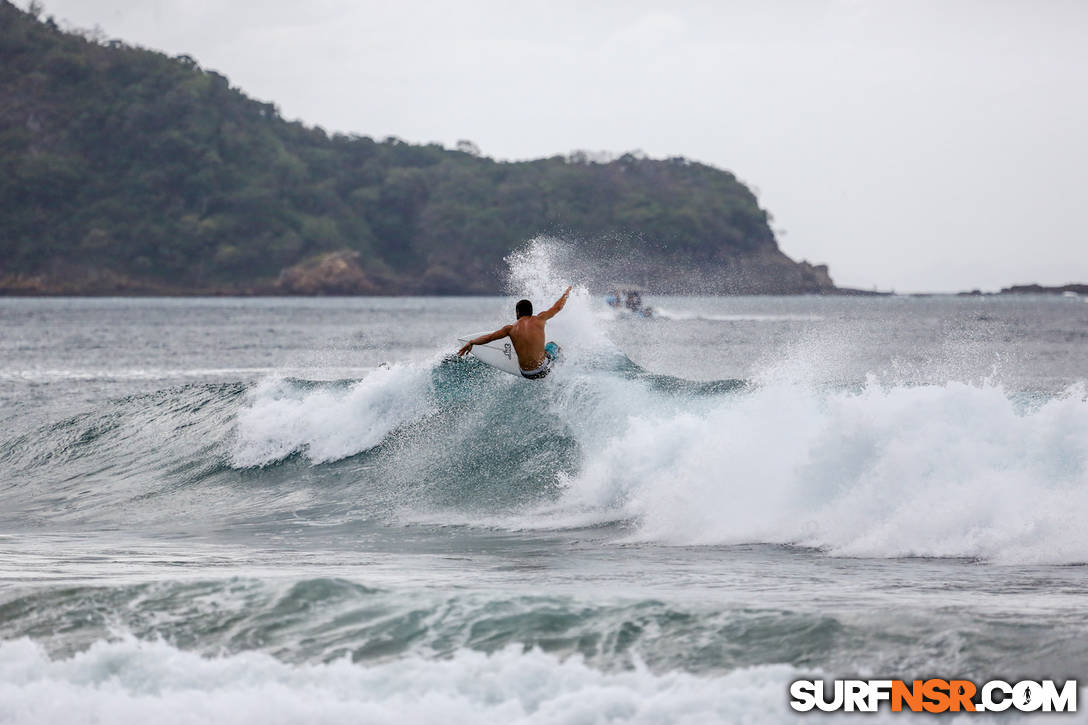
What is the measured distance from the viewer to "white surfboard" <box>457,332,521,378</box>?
56.8 ft

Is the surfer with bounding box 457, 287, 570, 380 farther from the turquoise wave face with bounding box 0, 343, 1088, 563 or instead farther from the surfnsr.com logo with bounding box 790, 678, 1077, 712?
the surfnsr.com logo with bounding box 790, 678, 1077, 712

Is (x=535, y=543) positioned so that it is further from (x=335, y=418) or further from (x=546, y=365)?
(x=335, y=418)

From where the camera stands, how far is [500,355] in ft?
57.0

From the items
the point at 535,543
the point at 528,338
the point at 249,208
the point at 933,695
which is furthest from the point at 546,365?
the point at 249,208

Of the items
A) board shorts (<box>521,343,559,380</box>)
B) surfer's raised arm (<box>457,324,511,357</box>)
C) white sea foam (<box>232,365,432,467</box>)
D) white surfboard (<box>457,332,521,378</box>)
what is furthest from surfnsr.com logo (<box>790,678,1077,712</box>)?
white sea foam (<box>232,365,432,467</box>)

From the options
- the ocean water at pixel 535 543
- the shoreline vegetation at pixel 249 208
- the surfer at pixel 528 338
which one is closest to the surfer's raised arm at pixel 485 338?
the surfer at pixel 528 338

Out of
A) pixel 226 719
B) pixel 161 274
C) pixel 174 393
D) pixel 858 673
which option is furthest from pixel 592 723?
pixel 161 274

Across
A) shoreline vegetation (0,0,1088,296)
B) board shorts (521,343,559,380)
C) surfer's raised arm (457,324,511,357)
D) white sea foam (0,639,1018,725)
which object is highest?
shoreline vegetation (0,0,1088,296)

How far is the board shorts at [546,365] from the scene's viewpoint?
54.6 feet

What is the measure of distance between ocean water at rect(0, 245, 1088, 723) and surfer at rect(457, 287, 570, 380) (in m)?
0.85

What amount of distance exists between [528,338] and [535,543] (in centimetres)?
418

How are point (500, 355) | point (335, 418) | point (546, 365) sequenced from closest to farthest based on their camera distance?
point (546, 365)
point (500, 355)
point (335, 418)

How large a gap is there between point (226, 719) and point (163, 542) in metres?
6.23

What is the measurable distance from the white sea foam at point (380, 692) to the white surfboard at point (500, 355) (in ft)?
31.5
